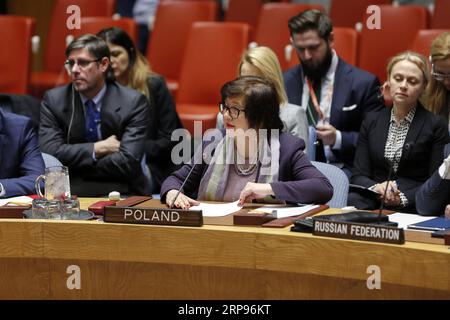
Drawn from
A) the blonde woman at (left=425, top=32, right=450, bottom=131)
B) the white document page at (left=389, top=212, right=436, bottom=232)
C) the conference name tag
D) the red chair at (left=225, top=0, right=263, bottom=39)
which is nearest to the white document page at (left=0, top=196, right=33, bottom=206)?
the conference name tag

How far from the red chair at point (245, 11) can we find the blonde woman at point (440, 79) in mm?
2098

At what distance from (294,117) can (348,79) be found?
0.57 m

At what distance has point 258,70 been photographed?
12.7 ft

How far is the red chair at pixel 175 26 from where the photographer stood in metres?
5.54

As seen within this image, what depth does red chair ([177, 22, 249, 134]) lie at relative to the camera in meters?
5.15

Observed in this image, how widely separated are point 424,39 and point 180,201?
2.06m

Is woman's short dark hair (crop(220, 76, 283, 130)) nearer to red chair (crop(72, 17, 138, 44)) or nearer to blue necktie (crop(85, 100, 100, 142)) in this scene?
blue necktie (crop(85, 100, 100, 142))

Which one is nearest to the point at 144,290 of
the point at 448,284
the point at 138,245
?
the point at 138,245

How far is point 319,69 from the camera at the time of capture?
4332mm

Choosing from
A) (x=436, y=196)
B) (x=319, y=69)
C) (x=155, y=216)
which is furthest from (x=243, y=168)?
(x=319, y=69)

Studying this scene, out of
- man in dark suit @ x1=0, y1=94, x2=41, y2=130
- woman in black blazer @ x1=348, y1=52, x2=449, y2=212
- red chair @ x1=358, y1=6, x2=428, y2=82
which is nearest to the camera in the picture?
woman in black blazer @ x1=348, y1=52, x2=449, y2=212

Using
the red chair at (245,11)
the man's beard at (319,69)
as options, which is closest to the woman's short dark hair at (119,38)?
the man's beard at (319,69)

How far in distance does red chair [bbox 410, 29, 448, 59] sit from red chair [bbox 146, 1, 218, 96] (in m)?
1.41

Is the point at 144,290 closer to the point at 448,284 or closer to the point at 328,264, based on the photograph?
the point at 328,264
